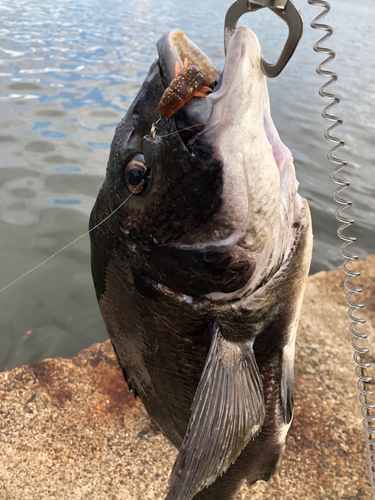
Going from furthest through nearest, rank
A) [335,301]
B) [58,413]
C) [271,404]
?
1. [335,301]
2. [58,413]
3. [271,404]

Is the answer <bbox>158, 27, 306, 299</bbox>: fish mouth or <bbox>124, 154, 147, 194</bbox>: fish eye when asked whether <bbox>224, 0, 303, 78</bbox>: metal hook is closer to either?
<bbox>158, 27, 306, 299</bbox>: fish mouth

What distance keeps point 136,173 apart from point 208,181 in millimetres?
254

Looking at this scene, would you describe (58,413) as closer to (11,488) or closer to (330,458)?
(11,488)

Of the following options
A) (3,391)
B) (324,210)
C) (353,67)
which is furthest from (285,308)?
(353,67)

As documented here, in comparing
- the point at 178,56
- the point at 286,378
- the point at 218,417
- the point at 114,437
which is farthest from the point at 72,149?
the point at 218,417

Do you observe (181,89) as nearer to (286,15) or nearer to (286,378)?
(286,15)

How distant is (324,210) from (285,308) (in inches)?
187

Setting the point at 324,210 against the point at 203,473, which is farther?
Answer: the point at 324,210

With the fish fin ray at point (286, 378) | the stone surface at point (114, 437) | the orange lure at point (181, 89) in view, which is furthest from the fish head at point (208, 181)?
the stone surface at point (114, 437)

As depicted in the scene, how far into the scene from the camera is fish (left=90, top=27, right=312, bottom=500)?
1.19 m

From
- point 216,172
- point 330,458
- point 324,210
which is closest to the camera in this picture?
point 216,172

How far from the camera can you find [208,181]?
48.3 inches

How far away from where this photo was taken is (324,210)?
19.2ft

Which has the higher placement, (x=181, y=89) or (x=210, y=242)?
(x=181, y=89)
